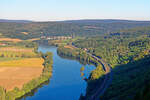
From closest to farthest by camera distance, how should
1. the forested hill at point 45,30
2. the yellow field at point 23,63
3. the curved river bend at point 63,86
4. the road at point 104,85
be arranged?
1. the road at point 104,85
2. the curved river bend at point 63,86
3. the yellow field at point 23,63
4. the forested hill at point 45,30

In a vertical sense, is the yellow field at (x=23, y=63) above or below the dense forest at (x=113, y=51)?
below

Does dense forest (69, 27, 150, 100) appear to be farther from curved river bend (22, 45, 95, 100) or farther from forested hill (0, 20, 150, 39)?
forested hill (0, 20, 150, 39)

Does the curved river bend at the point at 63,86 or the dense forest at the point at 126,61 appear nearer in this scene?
the dense forest at the point at 126,61

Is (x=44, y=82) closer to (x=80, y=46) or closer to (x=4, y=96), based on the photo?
(x=4, y=96)

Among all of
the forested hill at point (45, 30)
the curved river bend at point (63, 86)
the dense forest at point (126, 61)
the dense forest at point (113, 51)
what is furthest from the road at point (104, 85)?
the forested hill at point (45, 30)

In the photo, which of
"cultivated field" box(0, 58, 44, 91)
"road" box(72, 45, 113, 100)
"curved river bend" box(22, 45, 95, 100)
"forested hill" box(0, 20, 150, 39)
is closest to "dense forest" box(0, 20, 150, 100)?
"forested hill" box(0, 20, 150, 39)

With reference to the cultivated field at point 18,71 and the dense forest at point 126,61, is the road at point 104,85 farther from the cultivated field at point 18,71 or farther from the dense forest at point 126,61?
the cultivated field at point 18,71

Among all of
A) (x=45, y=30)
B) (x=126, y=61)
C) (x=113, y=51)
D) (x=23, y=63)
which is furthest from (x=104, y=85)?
(x=45, y=30)

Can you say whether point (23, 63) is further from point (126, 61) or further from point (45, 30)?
point (45, 30)
